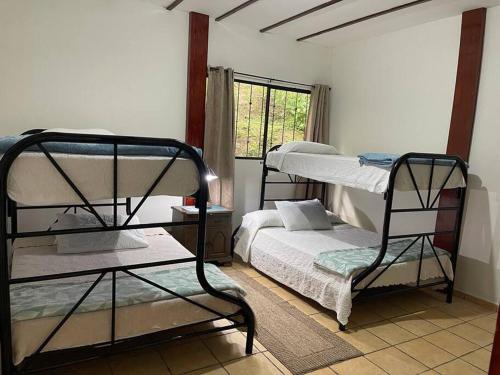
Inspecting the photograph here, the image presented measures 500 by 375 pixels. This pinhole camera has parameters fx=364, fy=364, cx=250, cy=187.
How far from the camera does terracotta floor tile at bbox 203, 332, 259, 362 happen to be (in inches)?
89.4

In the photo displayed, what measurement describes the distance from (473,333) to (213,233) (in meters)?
2.42

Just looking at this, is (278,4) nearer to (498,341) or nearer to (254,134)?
(254,134)

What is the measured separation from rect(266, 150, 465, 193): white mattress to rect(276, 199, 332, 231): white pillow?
44 cm

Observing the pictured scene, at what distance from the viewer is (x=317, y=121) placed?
4676mm

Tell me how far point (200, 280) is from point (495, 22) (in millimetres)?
3285

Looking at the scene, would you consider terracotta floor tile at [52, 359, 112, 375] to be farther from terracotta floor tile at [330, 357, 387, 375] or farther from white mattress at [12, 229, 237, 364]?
terracotta floor tile at [330, 357, 387, 375]

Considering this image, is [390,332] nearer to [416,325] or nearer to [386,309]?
[416,325]

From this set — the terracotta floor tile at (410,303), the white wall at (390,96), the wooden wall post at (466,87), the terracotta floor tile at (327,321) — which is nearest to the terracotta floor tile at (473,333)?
the terracotta floor tile at (410,303)

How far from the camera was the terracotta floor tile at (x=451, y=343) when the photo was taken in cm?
250

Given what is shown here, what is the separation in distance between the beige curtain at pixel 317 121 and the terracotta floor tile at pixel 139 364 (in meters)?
2.95

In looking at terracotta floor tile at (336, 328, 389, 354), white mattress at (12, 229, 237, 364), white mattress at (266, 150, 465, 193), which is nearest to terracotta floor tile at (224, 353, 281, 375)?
white mattress at (12, 229, 237, 364)

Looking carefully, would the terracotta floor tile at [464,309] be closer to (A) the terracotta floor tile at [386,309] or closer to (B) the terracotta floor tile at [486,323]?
(B) the terracotta floor tile at [486,323]

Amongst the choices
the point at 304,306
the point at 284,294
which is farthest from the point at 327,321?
the point at 284,294

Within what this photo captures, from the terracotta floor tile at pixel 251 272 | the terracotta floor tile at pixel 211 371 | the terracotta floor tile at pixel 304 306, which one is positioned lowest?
the terracotta floor tile at pixel 251 272
